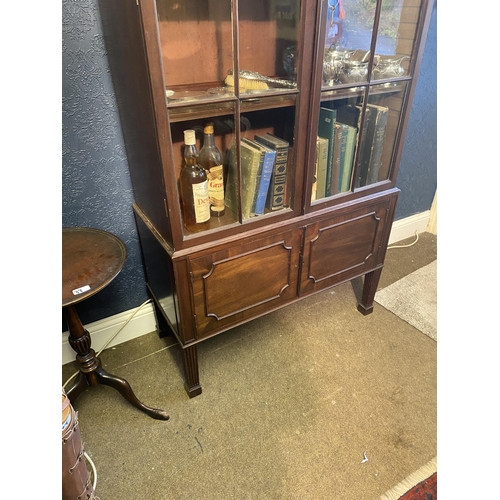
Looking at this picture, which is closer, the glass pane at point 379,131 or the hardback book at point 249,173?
the hardback book at point 249,173

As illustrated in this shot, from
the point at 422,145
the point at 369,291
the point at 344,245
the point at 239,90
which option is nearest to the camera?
the point at 239,90

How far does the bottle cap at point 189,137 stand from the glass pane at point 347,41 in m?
0.45

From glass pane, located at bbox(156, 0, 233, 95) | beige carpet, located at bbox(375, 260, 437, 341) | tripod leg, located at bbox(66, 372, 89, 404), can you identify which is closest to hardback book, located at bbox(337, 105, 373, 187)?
glass pane, located at bbox(156, 0, 233, 95)

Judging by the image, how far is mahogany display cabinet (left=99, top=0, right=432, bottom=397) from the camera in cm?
104

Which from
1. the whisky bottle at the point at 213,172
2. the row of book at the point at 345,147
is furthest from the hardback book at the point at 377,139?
the whisky bottle at the point at 213,172

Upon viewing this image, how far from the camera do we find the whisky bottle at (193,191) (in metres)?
1.15

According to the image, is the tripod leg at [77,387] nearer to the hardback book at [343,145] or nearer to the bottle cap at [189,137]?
the bottle cap at [189,137]

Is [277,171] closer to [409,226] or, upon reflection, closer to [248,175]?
[248,175]

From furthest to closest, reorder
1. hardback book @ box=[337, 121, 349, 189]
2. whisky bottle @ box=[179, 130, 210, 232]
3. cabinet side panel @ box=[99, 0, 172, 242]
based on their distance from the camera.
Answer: hardback book @ box=[337, 121, 349, 189] → whisky bottle @ box=[179, 130, 210, 232] → cabinet side panel @ box=[99, 0, 172, 242]

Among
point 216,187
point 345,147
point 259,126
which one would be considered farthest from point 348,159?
point 216,187

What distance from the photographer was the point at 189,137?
1112 millimetres

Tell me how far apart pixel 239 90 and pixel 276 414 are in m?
1.13

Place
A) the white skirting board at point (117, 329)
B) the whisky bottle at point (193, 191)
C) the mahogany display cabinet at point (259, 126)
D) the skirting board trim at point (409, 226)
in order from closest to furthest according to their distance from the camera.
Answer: the mahogany display cabinet at point (259, 126) < the whisky bottle at point (193, 191) < the white skirting board at point (117, 329) < the skirting board trim at point (409, 226)

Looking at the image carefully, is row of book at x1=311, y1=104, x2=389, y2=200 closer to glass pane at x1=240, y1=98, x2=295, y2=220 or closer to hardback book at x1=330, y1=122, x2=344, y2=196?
hardback book at x1=330, y1=122, x2=344, y2=196
